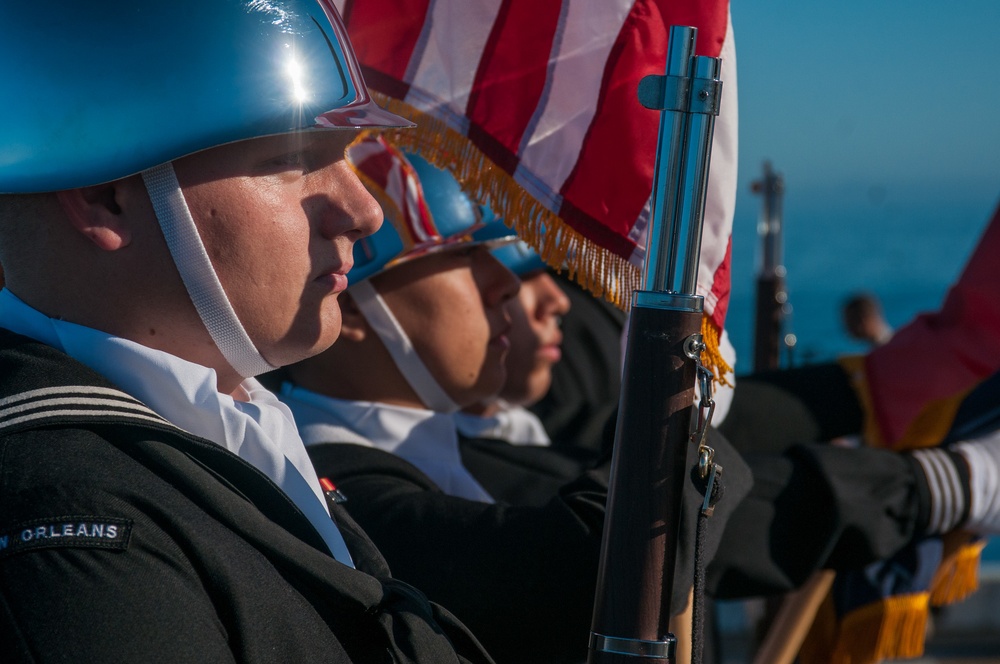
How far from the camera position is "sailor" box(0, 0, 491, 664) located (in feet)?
4.00

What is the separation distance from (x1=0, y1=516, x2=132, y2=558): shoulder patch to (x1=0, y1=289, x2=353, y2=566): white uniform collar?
0.75 ft

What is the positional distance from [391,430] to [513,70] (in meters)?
0.87

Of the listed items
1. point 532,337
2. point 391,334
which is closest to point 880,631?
point 532,337

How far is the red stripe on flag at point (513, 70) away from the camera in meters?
2.17

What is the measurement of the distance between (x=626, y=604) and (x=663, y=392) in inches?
12.2

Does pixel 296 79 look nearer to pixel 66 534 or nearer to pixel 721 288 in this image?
pixel 66 534

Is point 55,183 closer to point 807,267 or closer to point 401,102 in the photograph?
point 401,102

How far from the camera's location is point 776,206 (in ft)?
14.1

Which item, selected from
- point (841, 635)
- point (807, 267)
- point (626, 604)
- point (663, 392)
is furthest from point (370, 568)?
point (807, 267)

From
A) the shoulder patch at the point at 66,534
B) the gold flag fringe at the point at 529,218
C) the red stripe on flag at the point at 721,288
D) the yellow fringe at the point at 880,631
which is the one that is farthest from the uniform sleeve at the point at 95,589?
the yellow fringe at the point at 880,631

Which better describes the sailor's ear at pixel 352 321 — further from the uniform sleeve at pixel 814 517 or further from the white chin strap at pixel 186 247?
the white chin strap at pixel 186 247

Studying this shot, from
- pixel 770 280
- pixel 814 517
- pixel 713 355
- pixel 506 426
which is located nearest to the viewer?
pixel 713 355

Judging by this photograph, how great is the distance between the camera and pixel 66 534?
3.84 ft

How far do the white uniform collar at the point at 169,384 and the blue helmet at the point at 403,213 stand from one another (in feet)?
3.34
